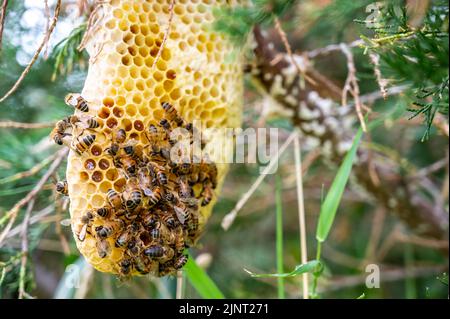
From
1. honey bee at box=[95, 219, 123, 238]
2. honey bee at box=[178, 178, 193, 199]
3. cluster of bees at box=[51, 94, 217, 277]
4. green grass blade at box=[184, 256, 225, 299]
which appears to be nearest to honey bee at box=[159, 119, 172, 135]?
cluster of bees at box=[51, 94, 217, 277]

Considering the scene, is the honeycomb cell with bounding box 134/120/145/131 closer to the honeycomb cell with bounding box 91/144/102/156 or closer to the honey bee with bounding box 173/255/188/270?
the honeycomb cell with bounding box 91/144/102/156

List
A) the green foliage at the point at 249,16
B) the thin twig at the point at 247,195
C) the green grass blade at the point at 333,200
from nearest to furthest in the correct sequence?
the green foliage at the point at 249,16 < the green grass blade at the point at 333,200 < the thin twig at the point at 247,195

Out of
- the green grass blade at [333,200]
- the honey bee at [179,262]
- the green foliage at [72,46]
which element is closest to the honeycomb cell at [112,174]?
the honey bee at [179,262]

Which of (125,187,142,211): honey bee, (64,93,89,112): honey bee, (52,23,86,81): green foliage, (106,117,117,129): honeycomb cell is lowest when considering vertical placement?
(125,187,142,211): honey bee

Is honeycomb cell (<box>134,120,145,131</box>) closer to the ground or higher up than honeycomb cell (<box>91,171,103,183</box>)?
higher up

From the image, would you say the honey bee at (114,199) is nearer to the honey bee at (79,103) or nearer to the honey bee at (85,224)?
the honey bee at (85,224)

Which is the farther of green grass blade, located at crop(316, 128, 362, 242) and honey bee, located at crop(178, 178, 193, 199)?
green grass blade, located at crop(316, 128, 362, 242)
